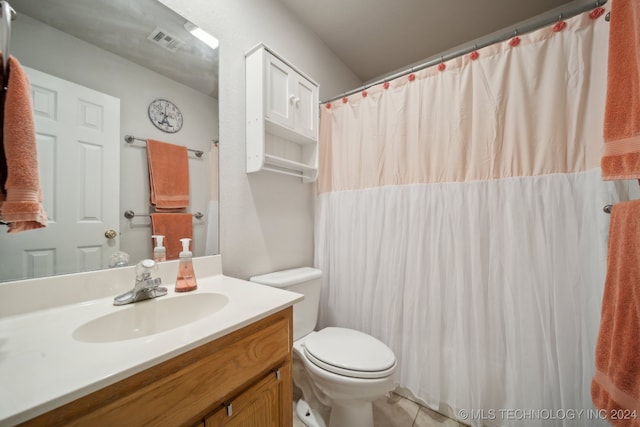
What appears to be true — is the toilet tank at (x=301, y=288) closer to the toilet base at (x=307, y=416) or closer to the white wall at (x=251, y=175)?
the white wall at (x=251, y=175)

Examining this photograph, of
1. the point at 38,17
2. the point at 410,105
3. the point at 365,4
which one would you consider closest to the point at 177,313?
the point at 38,17

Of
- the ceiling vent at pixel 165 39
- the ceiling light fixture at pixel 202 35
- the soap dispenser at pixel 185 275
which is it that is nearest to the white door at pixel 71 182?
the soap dispenser at pixel 185 275

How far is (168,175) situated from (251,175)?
0.41 metres

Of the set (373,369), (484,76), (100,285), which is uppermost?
(484,76)

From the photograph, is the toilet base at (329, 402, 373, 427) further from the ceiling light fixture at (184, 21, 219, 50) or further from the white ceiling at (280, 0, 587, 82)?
the white ceiling at (280, 0, 587, 82)

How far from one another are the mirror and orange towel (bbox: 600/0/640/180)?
58.5 inches

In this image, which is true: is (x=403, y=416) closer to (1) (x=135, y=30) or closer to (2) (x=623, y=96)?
(2) (x=623, y=96)

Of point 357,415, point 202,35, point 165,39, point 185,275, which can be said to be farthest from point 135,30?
point 357,415

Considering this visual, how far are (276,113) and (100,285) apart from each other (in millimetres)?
1042

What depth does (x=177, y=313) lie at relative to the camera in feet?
2.67

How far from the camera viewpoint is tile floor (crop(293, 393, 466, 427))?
119 centimetres

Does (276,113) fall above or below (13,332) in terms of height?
above

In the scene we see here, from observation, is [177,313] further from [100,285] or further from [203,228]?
→ [203,228]

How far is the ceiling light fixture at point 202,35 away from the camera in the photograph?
3.39 feet
